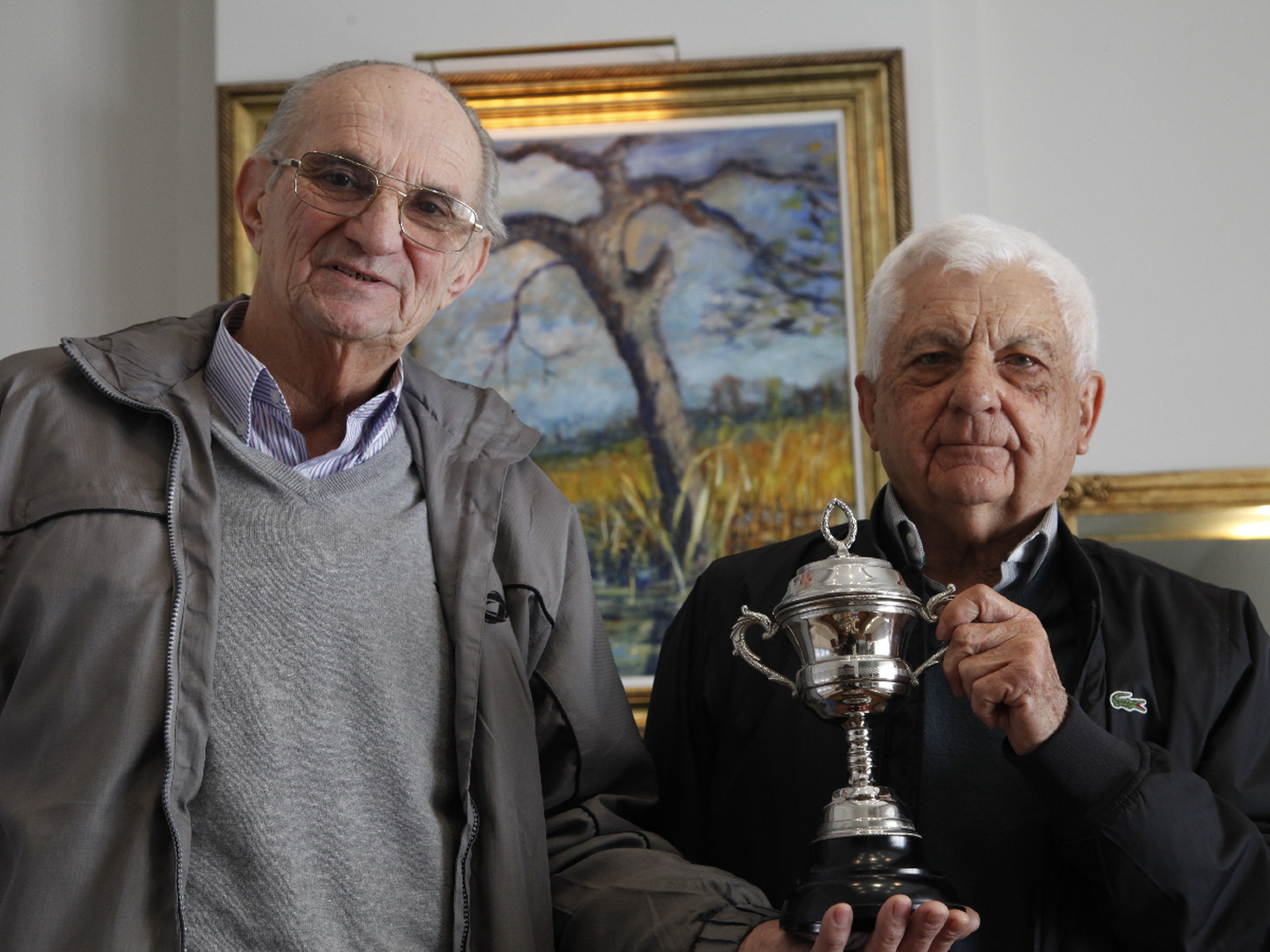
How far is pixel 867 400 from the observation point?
89.4 inches

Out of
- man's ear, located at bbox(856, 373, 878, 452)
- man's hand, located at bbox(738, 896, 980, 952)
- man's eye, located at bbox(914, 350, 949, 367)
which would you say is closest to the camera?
man's hand, located at bbox(738, 896, 980, 952)

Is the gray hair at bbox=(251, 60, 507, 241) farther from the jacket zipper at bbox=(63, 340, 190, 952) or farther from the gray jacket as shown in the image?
the jacket zipper at bbox=(63, 340, 190, 952)

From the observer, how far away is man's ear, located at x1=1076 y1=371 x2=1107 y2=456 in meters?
2.13

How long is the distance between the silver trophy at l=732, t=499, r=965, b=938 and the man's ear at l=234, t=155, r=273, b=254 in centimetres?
99

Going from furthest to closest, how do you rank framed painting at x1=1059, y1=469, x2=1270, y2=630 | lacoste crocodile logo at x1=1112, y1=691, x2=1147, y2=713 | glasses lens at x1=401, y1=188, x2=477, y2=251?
framed painting at x1=1059, y1=469, x2=1270, y2=630 < glasses lens at x1=401, y1=188, x2=477, y2=251 < lacoste crocodile logo at x1=1112, y1=691, x2=1147, y2=713

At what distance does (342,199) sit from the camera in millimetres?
1931

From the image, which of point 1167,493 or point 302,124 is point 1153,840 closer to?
Answer: point 302,124

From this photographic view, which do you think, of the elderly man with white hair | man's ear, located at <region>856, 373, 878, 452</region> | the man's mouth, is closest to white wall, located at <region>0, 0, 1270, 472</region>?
man's ear, located at <region>856, 373, 878, 452</region>

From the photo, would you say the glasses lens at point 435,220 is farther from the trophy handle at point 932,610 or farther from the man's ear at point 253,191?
the trophy handle at point 932,610

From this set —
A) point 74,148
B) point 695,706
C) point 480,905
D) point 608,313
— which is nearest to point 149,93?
point 74,148

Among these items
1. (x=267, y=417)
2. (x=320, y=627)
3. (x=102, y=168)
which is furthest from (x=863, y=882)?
(x=102, y=168)

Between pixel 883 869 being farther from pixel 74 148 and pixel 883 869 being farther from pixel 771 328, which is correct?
pixel 74 148

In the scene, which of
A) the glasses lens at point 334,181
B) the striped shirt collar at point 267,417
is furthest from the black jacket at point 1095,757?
the glasses lens at point 334,181

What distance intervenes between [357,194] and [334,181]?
0.04 m
